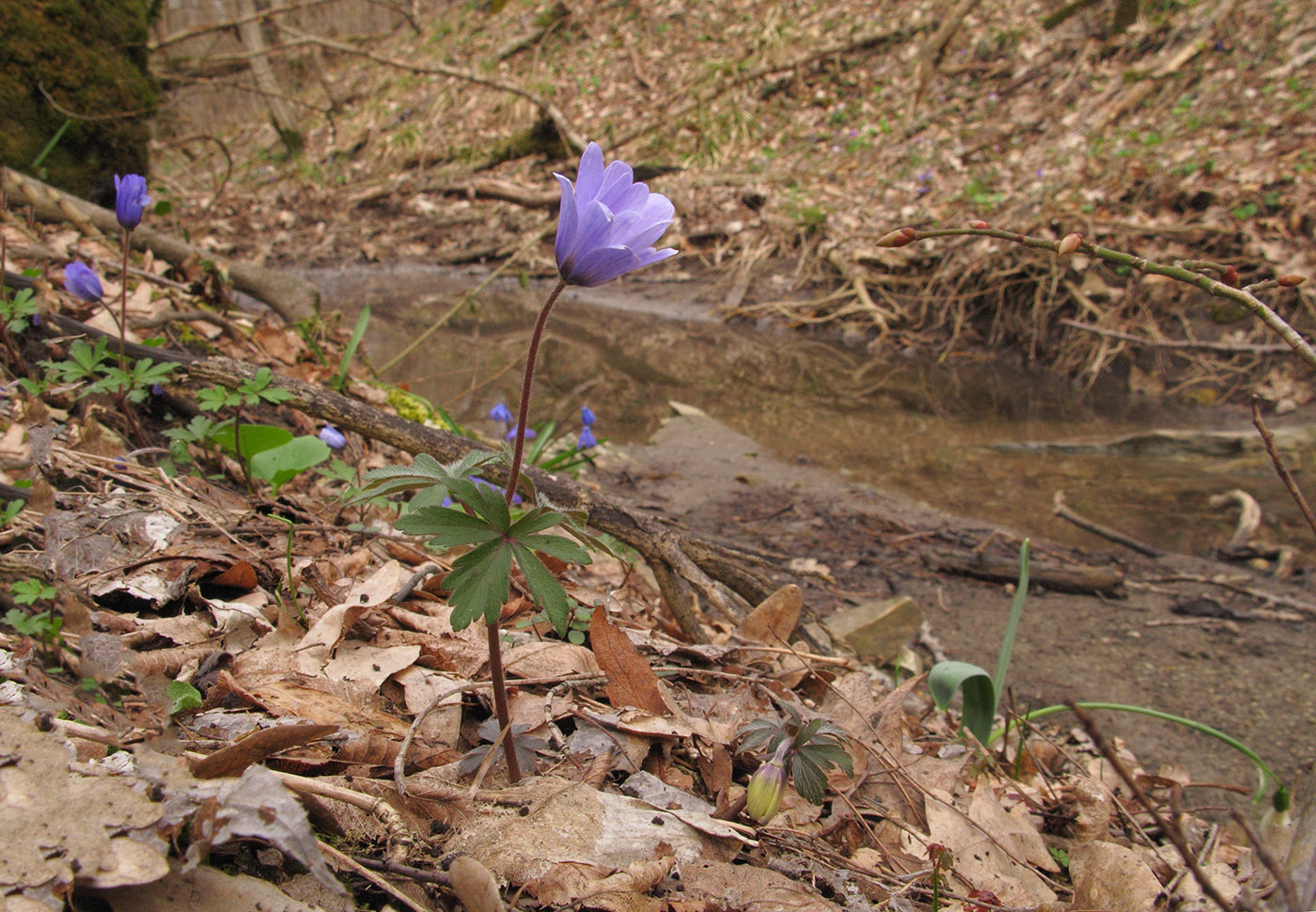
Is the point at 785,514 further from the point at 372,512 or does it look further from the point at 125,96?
the point at 125,96

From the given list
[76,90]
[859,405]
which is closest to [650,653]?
[859,405]

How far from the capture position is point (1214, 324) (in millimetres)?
5391

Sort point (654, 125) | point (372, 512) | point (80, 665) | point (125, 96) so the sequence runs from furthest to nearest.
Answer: point (654, 125) → point (125, 96) → point (372, 512) → point (80, 665)

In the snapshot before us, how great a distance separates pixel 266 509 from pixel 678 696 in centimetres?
123

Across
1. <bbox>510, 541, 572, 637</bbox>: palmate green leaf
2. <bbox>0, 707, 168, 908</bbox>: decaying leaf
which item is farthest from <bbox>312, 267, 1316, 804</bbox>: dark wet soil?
<bbox>0, 707, 168, 908</bbox>: decaying leaf

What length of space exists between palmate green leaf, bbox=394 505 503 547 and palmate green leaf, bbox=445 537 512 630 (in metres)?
0.02

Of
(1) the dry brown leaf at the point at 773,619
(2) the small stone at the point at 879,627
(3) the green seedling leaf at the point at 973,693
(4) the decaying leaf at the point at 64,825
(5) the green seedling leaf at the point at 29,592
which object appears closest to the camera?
(4) the decaying leaf at the point at 64,825

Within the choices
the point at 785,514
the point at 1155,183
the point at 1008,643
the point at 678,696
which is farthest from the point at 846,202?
the point at 678,696

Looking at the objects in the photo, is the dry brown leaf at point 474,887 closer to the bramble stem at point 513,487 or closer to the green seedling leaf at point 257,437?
the bramble stem at point 513,487

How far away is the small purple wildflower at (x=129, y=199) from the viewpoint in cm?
180

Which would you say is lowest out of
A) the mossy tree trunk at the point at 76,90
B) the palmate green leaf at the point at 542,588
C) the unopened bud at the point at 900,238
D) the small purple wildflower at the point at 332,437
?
the small purple wildflower at the point at 332,437

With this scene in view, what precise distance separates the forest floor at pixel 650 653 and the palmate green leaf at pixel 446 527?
11.9 inches

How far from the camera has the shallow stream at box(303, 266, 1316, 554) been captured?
3.96m

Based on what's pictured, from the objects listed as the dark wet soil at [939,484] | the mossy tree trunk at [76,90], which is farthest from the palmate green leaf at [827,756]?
the mossy tree trunk at [76,90]
